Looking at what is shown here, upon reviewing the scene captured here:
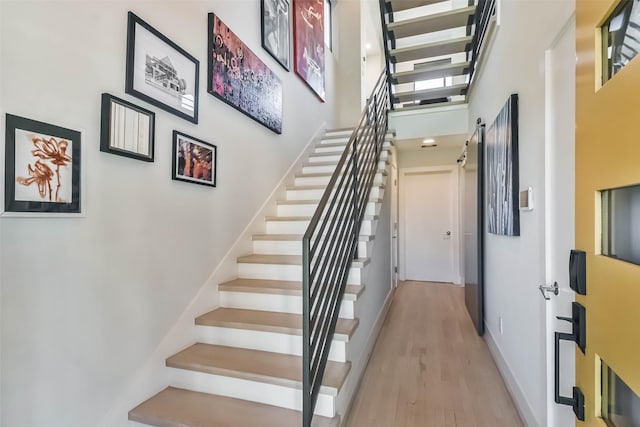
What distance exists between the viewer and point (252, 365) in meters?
1.74

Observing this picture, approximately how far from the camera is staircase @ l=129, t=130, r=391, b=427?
5.13 ft

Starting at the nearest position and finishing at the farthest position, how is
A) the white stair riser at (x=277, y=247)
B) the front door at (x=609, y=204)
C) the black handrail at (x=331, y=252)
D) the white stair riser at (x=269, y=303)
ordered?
the front door at (x=609, y=204)
the black handrail at (x=331, y=252)
the white stair riser at (x=269, y=303)
the white stair riser at (x=277, y=247)

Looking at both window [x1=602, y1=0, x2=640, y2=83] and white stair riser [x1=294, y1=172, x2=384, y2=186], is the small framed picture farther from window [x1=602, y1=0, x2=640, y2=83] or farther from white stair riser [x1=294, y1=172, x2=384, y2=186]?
window [x1=602, y1=0, x2=640, y2=83]

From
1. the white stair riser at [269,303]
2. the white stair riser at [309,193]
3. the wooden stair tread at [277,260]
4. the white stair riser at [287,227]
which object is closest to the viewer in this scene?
the white stair riser at [269,303]

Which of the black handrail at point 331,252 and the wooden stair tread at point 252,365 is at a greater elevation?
the black handrail at point 331,252

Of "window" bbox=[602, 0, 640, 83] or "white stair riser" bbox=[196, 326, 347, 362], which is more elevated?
"window" bbox=[602, 0, 640, 83]

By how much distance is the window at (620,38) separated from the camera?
69 centimetres

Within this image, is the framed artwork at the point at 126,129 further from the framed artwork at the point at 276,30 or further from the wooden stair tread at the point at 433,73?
the wooden stair tread at the point at 433,73

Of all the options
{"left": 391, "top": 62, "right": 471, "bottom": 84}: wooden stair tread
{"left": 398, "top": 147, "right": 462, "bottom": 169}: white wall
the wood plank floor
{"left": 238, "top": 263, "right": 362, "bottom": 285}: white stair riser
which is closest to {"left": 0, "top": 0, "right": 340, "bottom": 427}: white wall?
{"left": 238, "top": 263, "right": 362, "bottom": 285}: white stair riser

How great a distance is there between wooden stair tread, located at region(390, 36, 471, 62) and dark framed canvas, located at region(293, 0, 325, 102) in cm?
111

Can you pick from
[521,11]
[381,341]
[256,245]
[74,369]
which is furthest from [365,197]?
[74,369]

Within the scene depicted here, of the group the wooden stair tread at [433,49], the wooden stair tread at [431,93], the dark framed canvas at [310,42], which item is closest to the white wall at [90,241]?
the dark framed canvas at [310,42]

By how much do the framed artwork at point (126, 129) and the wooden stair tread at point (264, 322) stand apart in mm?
1118

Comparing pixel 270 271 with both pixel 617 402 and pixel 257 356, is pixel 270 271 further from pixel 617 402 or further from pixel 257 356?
pixel 617 402
